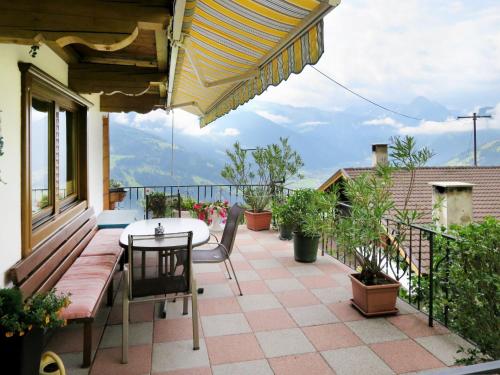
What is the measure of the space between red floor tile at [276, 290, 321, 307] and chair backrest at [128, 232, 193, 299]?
3.96 ft

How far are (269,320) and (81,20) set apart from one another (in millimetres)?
2707

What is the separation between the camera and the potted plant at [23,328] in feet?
6.07

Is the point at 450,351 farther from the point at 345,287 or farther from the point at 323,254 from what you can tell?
the point at 323,254

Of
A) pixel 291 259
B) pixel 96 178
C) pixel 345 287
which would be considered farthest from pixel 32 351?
pixel 96 178

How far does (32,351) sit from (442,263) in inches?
124

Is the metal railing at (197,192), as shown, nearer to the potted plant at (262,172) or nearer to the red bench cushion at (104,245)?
the potted plant at (262,172)

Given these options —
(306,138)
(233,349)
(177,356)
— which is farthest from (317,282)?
(306,138)

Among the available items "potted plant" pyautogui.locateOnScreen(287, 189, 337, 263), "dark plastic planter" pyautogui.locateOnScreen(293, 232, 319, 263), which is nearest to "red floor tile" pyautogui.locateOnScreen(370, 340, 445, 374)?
"potted plant" pyautogui.locateOnScreen(287, 189, 337, 263)

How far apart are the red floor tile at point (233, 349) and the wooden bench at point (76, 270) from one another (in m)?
0.87

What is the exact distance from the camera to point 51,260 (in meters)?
3.19

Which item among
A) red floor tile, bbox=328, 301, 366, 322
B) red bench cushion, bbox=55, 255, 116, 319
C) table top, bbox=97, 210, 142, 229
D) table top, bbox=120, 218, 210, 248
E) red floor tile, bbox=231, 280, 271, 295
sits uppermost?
table top, bbox=120, 218, 210, 248

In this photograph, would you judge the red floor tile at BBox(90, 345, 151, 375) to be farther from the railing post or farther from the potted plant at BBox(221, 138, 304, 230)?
the potted plant at BBox(221, 138, 304, 230)

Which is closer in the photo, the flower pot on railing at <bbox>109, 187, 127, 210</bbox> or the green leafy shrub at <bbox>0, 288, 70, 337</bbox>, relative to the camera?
the green leafy shrub at <bbox>0, 288, 70, 337</bbox>

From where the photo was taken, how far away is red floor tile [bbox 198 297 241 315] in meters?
3.51
